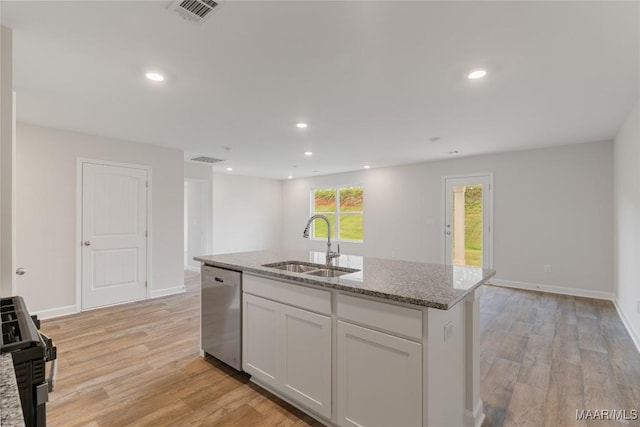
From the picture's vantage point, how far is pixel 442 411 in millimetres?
1501

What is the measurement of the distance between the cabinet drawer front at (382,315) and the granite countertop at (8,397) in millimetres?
1289

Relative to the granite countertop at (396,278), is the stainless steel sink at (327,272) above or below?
below

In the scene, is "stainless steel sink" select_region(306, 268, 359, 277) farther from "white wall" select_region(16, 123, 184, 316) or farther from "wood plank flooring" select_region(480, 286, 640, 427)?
"white wall" select_region(16, 123, 184, 316)

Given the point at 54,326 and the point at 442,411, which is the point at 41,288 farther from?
the point at 442,411

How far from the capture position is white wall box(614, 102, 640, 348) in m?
2.94

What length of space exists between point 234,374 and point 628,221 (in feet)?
14.6

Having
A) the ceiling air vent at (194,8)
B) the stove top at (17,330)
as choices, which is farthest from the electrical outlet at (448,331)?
the ceiling air vent at (194,8)

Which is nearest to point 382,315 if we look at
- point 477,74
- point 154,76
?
point 477,74

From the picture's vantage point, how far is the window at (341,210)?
760cm

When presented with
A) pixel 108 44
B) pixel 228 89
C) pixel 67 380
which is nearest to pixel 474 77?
pixel 228 89

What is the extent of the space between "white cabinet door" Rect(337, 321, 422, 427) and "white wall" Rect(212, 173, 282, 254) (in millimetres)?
5996

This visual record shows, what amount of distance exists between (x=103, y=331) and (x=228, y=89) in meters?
2.96

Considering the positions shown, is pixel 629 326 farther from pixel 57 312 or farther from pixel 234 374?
pixel 57 312

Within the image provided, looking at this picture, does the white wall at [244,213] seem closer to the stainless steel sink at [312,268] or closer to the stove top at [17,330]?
the stainless steel sink at [312,268]
